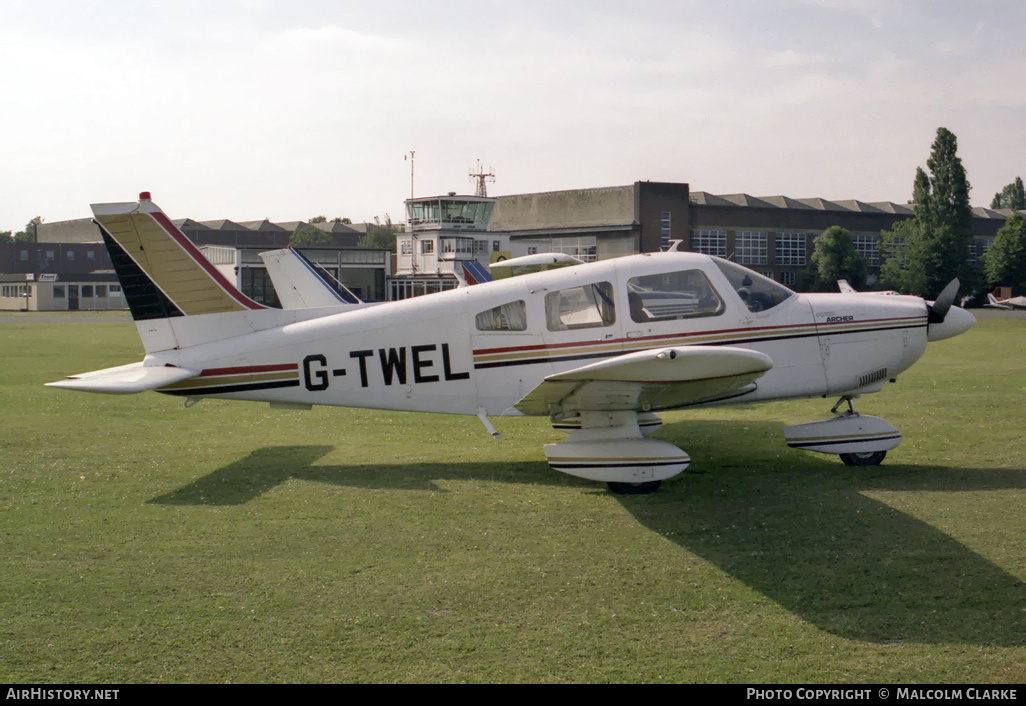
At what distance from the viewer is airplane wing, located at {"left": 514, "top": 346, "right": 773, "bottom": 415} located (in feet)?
23.7

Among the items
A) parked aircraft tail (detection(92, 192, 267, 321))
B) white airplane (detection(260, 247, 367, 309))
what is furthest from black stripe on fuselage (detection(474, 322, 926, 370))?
white airplane (detection(260, 247, 367, 309))

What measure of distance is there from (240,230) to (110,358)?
102821 millimetres

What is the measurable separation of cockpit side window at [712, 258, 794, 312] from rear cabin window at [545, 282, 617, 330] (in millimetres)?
1334

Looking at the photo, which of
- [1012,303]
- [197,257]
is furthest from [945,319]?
[1012,303]

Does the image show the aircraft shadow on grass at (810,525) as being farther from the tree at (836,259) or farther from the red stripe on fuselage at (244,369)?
the tree at (836,259)

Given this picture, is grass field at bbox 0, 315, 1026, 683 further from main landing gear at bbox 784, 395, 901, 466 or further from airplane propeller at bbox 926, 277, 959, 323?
airplane propeller at bbox 926, 277, 959, 323

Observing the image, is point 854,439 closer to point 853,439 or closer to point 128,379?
point 853,439

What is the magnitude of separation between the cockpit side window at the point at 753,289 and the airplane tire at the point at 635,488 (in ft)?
7.57

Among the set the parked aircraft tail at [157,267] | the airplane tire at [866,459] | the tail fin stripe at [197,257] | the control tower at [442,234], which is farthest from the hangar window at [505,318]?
the control tower at [442,234]

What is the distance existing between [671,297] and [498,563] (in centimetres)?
401

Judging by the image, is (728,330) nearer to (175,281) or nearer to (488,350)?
(488,350)

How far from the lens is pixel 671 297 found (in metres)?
9.23

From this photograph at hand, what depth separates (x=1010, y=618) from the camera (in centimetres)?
525
